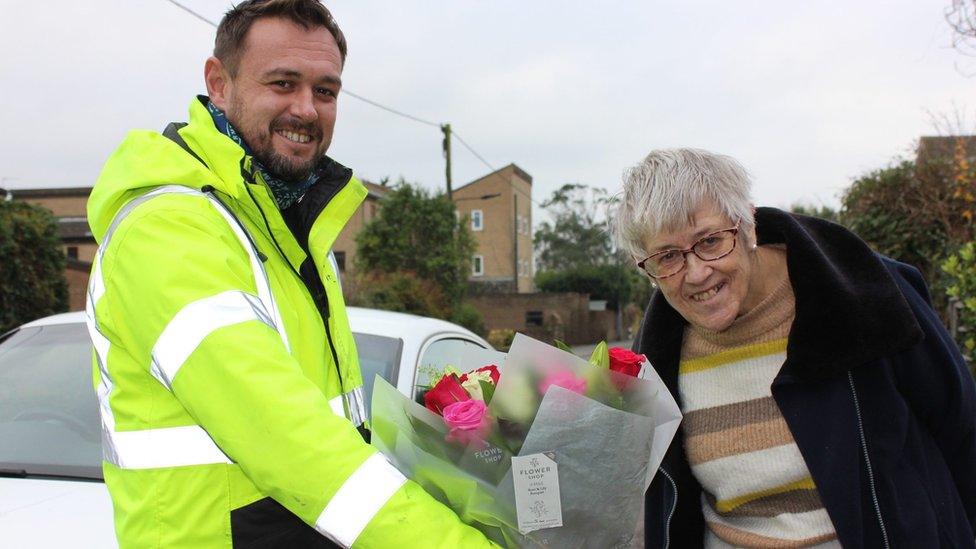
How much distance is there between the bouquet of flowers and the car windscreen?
176 centimetres

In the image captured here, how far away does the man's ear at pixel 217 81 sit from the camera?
6.17 ft

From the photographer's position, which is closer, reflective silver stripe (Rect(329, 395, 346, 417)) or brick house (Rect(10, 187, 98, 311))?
reflective silver stripe (Rect(329, 395, 346, 417))

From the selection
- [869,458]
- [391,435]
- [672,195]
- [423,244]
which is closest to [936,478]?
[869,458]

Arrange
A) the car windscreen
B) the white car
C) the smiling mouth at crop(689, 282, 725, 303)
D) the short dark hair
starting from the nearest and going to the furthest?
the short dark hair → the smiling mouth at crop(689, 282, 725, 303) → the white car → the car windscreen

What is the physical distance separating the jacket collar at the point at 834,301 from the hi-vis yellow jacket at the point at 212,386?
1029 millimetres

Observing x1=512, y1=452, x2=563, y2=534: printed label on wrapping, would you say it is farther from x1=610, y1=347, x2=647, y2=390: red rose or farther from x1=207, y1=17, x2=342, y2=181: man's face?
x1=207, y1=17, x2=342, y2=181: man's face

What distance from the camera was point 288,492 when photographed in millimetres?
1364

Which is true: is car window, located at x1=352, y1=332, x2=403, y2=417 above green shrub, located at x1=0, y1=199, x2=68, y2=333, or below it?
A: below

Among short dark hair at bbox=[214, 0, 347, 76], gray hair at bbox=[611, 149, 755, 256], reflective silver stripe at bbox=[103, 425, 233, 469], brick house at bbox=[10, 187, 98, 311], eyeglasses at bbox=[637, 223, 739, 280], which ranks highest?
brick house at bbox=[10, 187, 98, 311]

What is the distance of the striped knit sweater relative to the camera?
2031 millimetres

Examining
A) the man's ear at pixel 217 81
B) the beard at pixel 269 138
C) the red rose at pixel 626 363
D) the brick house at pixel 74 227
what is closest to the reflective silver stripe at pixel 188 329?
the beard at pixel 269 138

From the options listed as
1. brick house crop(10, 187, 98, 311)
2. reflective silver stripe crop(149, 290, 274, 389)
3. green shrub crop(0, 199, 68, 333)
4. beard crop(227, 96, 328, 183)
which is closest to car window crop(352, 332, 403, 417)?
beard crop(227, 96, 328, 183)

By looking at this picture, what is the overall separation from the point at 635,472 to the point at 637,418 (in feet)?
0.44

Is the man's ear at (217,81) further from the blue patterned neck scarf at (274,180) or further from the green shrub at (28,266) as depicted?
the green shrub at (28,266)
